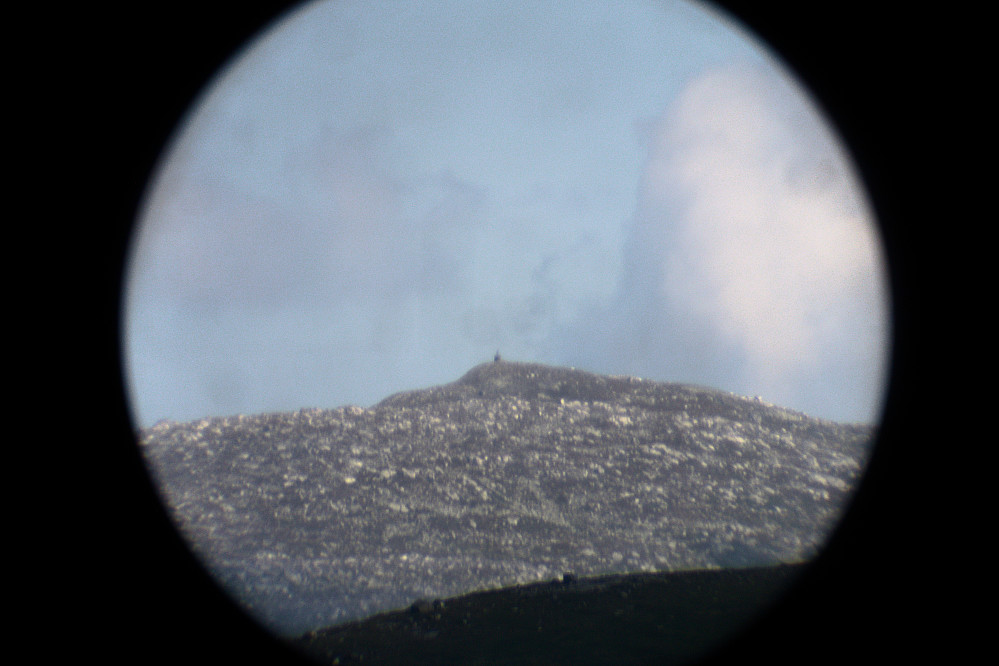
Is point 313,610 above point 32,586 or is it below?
below

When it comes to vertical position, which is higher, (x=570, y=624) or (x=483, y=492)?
(x=483, y=492)

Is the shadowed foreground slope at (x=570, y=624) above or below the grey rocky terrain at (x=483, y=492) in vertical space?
below

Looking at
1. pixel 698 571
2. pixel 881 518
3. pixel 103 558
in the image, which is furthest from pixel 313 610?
pixel 881 518

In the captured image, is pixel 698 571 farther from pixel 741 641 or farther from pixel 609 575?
pixel 741 641

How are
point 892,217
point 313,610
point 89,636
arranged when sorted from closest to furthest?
point 89,636 < point 892,217 < point 313,610

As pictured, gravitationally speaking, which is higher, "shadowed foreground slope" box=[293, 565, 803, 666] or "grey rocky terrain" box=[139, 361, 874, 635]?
"grey rocky terrain" box=[139, 361, 874, 635]

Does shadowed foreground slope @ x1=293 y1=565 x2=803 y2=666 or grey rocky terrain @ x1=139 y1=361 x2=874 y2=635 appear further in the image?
grey rocky terrain @ x1=139 y1=361 x2=874 y2=635

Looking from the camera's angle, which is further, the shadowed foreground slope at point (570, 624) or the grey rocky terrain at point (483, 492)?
the grey rocky terrain at point (483, 492)

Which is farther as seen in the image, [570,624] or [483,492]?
[483,492]
